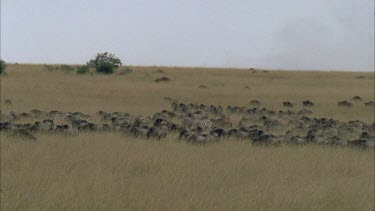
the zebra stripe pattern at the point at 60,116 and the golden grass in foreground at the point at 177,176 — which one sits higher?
the golden grass in foreground at the point at 177,176

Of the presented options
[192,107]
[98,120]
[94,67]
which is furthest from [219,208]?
[94,67]

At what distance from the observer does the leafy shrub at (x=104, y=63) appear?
43750 millimetres

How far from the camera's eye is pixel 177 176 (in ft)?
29.6

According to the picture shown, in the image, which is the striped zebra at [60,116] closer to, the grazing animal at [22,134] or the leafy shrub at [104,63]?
the grazing animal at [22,134]

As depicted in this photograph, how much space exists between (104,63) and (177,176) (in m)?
35.6

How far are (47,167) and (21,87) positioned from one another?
67.3 ft

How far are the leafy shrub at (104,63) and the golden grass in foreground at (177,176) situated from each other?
1234 inches

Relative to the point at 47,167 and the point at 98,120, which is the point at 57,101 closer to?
the point at 98,120

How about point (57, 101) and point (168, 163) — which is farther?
point (57, 101)

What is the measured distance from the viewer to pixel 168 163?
1003 centimetres

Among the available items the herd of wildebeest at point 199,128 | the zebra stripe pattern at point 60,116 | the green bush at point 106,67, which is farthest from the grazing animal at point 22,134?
the green bush at point 106,67

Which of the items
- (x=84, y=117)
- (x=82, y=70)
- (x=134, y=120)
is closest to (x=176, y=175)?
(x=134, y=120)

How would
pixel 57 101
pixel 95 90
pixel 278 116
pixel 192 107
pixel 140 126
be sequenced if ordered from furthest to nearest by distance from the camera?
pixel 95 90, pixel 57 101, pixel 192 107, pixel 278 116, pixel 140 126

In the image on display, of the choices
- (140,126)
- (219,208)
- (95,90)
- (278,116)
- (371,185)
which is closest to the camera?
(219,208)
